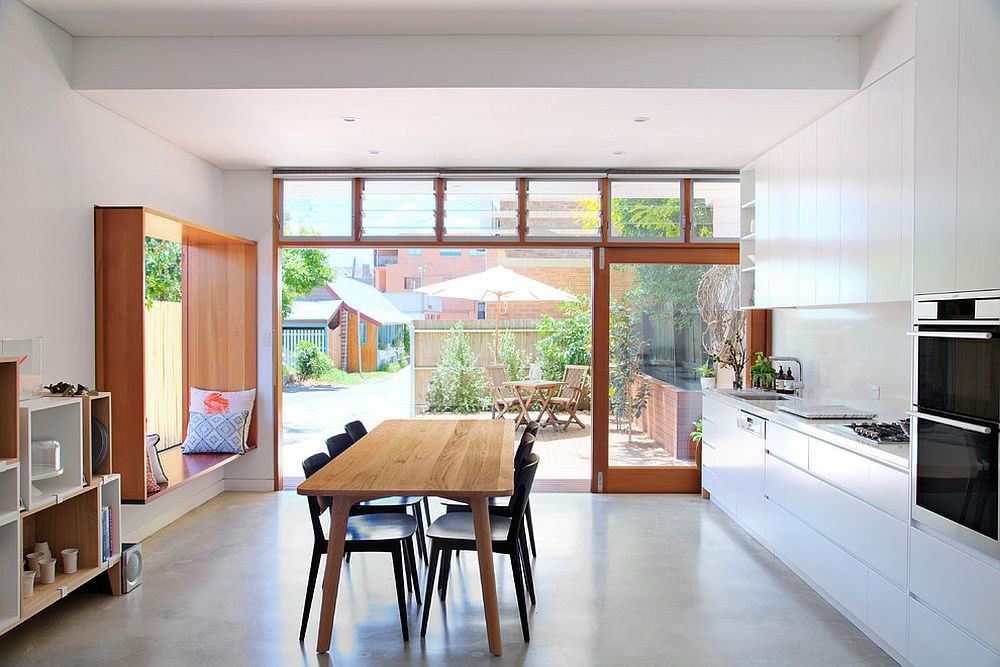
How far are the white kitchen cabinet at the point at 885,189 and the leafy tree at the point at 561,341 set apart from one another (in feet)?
18.9

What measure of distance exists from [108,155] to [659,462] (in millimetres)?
4723

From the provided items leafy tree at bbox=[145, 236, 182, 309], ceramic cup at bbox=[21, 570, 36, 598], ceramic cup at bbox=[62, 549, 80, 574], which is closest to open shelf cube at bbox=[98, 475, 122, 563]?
ceramic cup at bbox=[62, 549, 80, 574]

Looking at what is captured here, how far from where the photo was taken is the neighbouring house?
38.9ft

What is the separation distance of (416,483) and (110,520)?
6.06ft

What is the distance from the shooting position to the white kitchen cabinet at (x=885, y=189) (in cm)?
367

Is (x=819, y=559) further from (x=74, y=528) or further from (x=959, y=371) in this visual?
(x=74, y=528)

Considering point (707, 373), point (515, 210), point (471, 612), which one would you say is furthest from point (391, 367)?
point (471, 612)

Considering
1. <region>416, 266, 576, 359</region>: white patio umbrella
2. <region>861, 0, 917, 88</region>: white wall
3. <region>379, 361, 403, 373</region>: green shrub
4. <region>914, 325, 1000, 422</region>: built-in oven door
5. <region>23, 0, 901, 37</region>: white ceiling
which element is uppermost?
<region>23, 0, 901, 37</region>: white ceiling

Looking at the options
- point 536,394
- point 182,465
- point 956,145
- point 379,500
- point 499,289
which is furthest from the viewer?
point 499,289

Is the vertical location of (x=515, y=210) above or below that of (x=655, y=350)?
above

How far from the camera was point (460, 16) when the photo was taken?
3939 millimetres

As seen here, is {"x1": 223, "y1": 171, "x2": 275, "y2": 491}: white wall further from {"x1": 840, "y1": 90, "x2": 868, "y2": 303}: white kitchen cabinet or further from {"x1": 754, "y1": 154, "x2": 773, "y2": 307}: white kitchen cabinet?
{"x1": 840, "y1": 90, "x2": 868, "y2": 303}: white kitchen cabinet

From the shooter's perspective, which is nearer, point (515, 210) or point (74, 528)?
point (74, 528)

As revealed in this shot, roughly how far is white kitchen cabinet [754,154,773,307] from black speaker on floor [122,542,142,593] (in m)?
4.42
